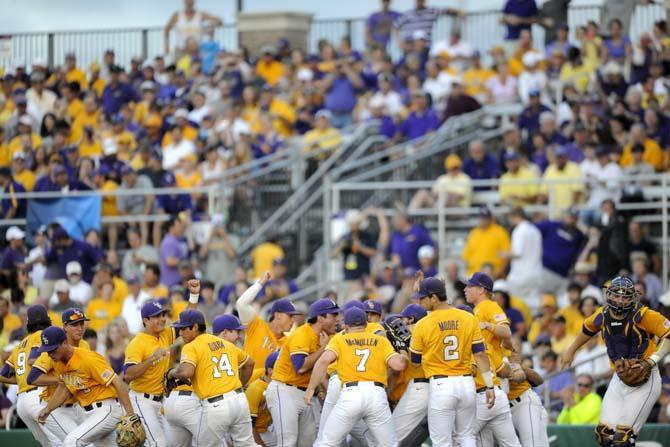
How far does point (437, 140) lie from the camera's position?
25109 millimetres

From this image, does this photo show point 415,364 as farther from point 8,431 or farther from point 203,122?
point 203,122

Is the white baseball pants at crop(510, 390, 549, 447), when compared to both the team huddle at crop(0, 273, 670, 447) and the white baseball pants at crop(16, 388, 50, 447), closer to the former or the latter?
the team huddle at crop(0, 273, 670, 447)

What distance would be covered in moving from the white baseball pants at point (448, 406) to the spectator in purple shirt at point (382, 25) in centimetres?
1535

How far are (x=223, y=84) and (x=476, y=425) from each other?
13771mm

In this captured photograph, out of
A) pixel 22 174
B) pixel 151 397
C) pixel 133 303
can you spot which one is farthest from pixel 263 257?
pixel 151 397

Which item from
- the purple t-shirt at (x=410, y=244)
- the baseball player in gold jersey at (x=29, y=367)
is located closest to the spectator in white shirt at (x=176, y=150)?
the purple t-shirt at (x=410, y=244)

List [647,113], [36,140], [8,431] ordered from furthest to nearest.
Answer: [36,140]
[647,113]
[8,431]

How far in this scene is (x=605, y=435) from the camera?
1572 centimetres

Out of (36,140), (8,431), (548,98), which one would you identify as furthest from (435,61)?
(8,431)

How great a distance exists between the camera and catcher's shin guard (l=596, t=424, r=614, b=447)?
51.5ft

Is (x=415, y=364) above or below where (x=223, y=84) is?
below

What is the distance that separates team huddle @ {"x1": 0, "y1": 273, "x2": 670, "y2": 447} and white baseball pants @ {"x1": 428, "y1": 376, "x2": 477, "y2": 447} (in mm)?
14

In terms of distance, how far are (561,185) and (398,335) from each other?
7.01 m

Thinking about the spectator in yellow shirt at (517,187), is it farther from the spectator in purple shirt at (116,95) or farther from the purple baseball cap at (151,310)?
the spectator in purple shirt at (116,95)
